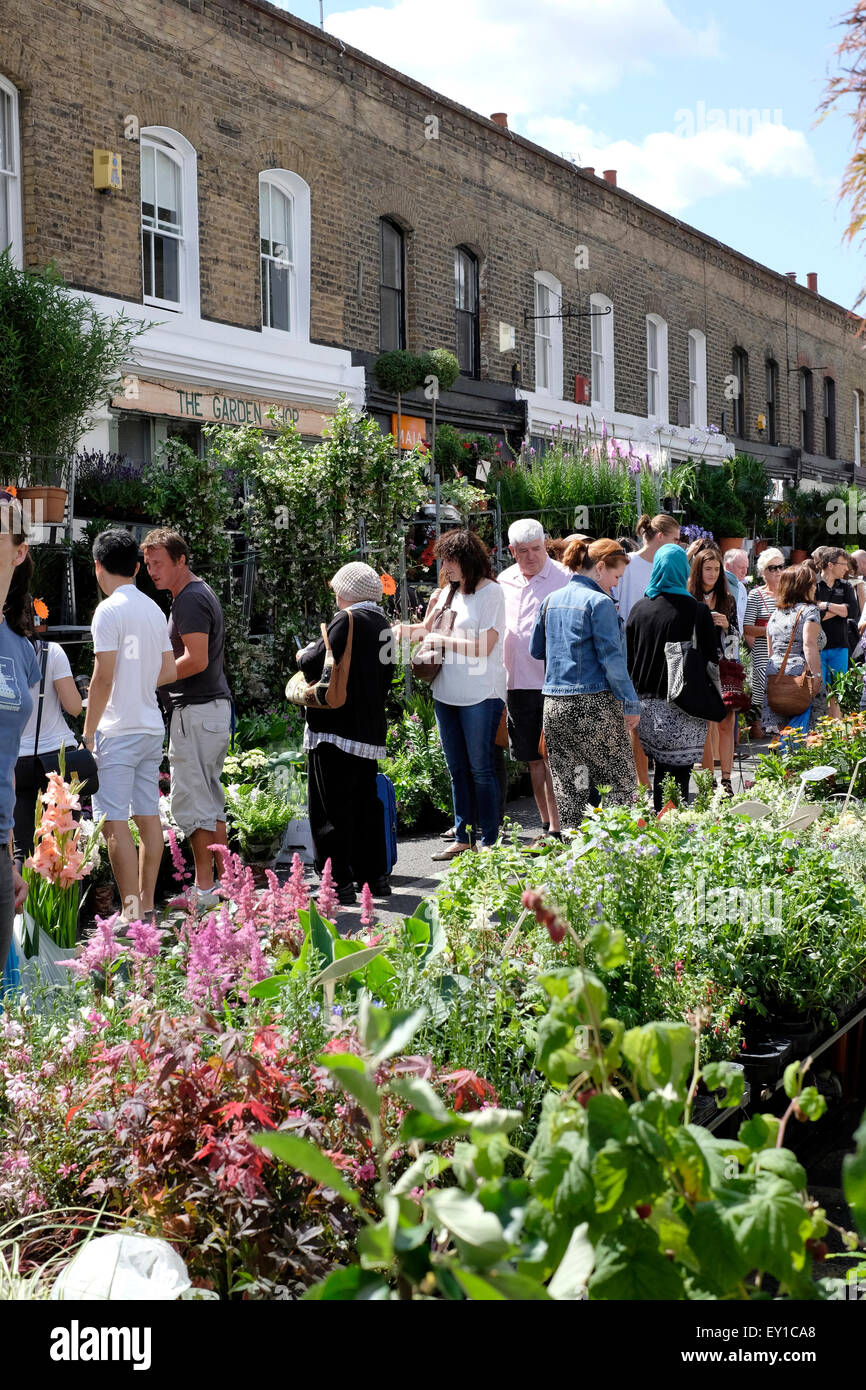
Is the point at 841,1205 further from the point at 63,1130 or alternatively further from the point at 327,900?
the point at 63,1130

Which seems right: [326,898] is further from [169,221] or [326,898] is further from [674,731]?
[169,221]

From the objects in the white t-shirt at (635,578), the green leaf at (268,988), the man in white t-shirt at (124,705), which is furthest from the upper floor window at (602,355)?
the green leaf at (268,988)

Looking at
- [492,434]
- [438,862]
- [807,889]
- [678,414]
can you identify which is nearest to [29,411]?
[438,862]

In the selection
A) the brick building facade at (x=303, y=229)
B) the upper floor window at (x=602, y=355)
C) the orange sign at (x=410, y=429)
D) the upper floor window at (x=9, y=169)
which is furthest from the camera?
the upper floor window at (x=602, y=355)

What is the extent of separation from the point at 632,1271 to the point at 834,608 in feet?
31.7

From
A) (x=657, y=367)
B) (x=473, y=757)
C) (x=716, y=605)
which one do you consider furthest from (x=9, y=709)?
(x=657, y=367)

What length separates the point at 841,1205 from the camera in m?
3.71

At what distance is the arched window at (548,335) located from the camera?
20.7 m

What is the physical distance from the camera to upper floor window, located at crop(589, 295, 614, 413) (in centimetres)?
2239

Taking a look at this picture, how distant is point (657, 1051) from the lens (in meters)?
1.44

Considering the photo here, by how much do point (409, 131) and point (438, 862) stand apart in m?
12.4

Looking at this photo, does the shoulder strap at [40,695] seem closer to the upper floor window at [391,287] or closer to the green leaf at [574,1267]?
the green leaf at [574,1267]

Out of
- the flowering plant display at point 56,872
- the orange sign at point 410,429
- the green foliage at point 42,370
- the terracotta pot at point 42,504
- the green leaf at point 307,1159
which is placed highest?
the orange sign at point 410,429

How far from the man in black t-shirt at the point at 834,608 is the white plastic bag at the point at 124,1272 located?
9.02 meters
